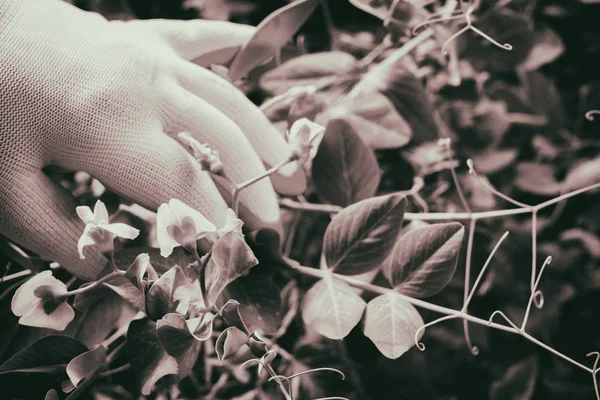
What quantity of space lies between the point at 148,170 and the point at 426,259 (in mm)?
222

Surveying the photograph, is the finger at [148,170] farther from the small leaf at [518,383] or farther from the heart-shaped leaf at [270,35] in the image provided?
the small leaf at [518,383]

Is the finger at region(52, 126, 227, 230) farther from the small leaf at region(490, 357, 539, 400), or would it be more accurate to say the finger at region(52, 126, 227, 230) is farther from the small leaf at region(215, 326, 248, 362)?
the small leaf at region(490, 357, 539, 400)

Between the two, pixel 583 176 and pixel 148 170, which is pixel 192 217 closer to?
pixel 148 170

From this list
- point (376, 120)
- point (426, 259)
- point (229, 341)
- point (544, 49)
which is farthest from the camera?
point (544, 49)

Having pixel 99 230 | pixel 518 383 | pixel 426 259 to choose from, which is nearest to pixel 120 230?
pixel 99 230

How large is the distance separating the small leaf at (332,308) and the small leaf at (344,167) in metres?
0.08

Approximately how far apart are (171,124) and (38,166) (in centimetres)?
10

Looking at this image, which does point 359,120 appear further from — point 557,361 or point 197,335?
point 557,361

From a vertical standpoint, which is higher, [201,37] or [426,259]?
[201,37]

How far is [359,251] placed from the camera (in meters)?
0.43

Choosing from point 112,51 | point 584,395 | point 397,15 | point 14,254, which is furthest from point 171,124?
point 584,395

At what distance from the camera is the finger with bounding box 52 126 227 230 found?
0.39 metres

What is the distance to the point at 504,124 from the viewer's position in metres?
0.68

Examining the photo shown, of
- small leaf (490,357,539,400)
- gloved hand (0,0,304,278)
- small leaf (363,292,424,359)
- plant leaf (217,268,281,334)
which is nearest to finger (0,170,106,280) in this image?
gloved hand (0,0,304,278)
